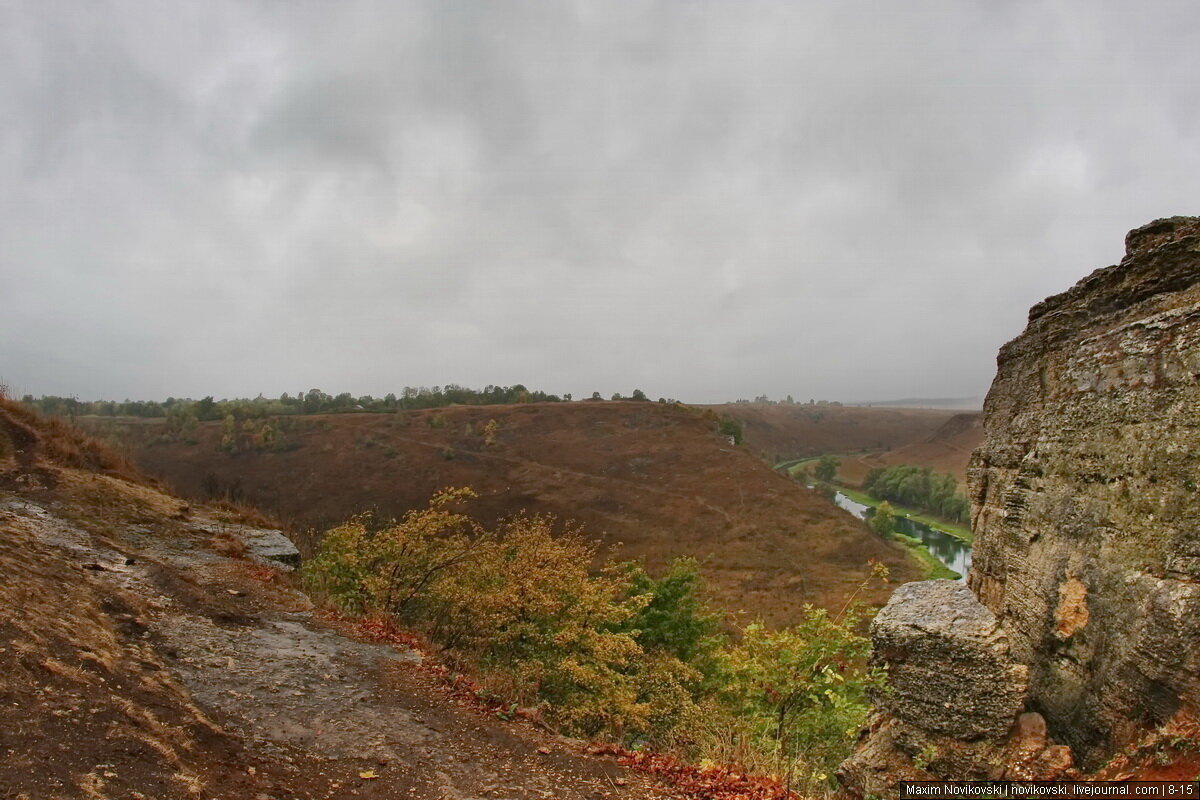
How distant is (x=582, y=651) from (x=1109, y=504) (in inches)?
466

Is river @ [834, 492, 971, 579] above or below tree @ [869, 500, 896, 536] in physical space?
below

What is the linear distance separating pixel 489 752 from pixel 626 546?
66992mm

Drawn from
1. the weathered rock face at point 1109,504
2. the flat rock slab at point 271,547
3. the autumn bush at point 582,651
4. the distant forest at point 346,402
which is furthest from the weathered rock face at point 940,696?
the distant forest at point 346,402

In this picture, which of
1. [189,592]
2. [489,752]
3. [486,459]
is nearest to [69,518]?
[189,592]

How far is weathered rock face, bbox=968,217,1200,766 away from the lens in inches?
235

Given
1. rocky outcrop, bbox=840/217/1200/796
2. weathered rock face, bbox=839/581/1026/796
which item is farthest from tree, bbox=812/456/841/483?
weathered rock face, bbox=839/581/1026/796

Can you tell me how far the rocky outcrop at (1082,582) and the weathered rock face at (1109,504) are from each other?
0.8 inches

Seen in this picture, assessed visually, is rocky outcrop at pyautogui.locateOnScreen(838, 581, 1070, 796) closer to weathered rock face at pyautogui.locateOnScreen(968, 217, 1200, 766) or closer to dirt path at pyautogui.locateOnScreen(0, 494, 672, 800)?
weathered rock face at pyautogui.locateOnScreen(968, 217, 1200, 766)

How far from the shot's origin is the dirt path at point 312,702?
741cm

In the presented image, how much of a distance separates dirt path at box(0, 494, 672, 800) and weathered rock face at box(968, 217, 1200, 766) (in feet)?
18.4


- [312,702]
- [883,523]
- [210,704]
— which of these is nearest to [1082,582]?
[312,702]

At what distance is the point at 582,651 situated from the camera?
14945 mm

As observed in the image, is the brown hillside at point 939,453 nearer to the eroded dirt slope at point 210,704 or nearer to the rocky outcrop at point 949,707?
the rocky outcrop at point 949,707

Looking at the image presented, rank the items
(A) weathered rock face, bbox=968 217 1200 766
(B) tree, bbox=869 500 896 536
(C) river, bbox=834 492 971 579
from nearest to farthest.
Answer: (A) weathered rock face, bbox=968 217 1200 766
(C) river, bbox=834 492 971 579
(B) tree, bbox=869 500 896 536
